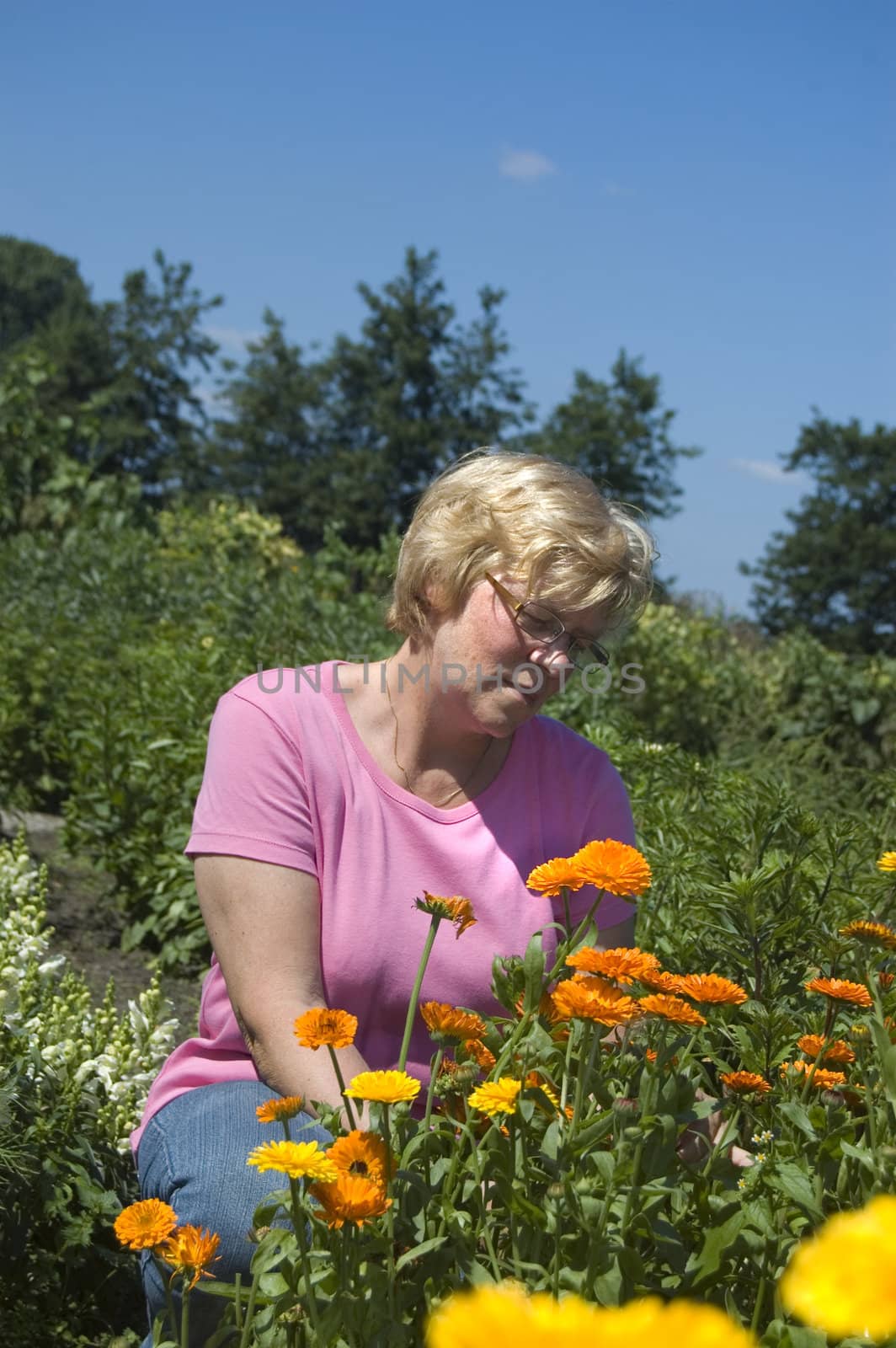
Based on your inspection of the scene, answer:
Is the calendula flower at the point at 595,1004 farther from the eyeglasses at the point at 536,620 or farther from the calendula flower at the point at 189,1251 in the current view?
the eyeglasses at the point at 536,620

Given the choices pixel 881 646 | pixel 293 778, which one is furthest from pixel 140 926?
pixel 881 646

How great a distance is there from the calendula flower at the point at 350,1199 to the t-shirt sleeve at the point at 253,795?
0.99 m

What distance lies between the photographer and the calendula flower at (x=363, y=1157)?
43.4 inches

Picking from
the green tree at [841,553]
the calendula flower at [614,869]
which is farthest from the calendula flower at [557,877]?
the green tree at [841,553]

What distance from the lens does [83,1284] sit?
90.0 inches

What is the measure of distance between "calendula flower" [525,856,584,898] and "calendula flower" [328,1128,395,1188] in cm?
36

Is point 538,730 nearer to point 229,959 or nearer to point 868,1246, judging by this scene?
point 229,959

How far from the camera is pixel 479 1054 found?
54.0 inches

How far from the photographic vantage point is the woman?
2.00 meters

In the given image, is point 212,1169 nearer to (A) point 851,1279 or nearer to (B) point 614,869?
(B) point 614,869

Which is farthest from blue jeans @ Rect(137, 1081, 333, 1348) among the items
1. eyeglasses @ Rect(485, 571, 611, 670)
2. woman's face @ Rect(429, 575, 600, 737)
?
eyeglasses @ Rect(485, 571, 611, 670)

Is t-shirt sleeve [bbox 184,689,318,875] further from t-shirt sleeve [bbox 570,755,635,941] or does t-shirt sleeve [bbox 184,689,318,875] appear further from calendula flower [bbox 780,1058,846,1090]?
calendula flower [bbox 780,1058,846,1090]

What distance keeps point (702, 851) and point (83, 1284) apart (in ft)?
4.53

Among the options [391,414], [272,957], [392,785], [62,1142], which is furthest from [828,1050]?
[391,414]
